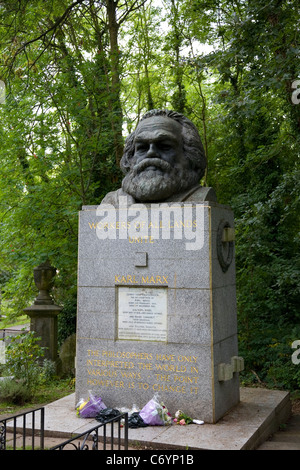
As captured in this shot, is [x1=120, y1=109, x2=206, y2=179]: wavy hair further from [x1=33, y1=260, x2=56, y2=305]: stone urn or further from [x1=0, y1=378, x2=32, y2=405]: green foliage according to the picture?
[x1=33, y1=260, x2=56, y2=305]: stone urn

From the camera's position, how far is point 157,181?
6.02 metres

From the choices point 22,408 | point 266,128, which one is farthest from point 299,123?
point 22,408

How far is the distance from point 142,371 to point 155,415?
1.99 ft

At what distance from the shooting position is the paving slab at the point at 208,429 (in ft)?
15.7

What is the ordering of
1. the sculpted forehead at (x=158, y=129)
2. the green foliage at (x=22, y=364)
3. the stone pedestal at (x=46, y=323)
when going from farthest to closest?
1. the stone pedestal at (x=46, y=323)
2. the green foliage at (x=22, y=364)
3. the sculpted forehead at (x=158, y=129)

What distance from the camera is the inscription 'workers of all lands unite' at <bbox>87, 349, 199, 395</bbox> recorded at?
18.3 ft

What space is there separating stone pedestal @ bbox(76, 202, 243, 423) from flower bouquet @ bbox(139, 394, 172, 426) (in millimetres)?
231

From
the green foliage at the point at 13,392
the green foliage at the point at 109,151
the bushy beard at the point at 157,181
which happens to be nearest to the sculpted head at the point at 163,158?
the bushy beard at the point at 157,181

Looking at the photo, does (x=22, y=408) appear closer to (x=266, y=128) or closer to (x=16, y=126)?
(x=16, y=126)

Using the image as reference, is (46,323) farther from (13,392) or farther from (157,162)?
(157,162)

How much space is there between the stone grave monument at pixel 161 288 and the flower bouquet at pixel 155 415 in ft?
0.74

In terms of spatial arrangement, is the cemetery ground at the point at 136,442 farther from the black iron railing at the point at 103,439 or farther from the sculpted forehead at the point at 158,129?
the sculpted forehead at the point at 158,129

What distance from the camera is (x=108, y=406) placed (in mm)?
5926

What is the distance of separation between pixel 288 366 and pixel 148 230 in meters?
4.34
